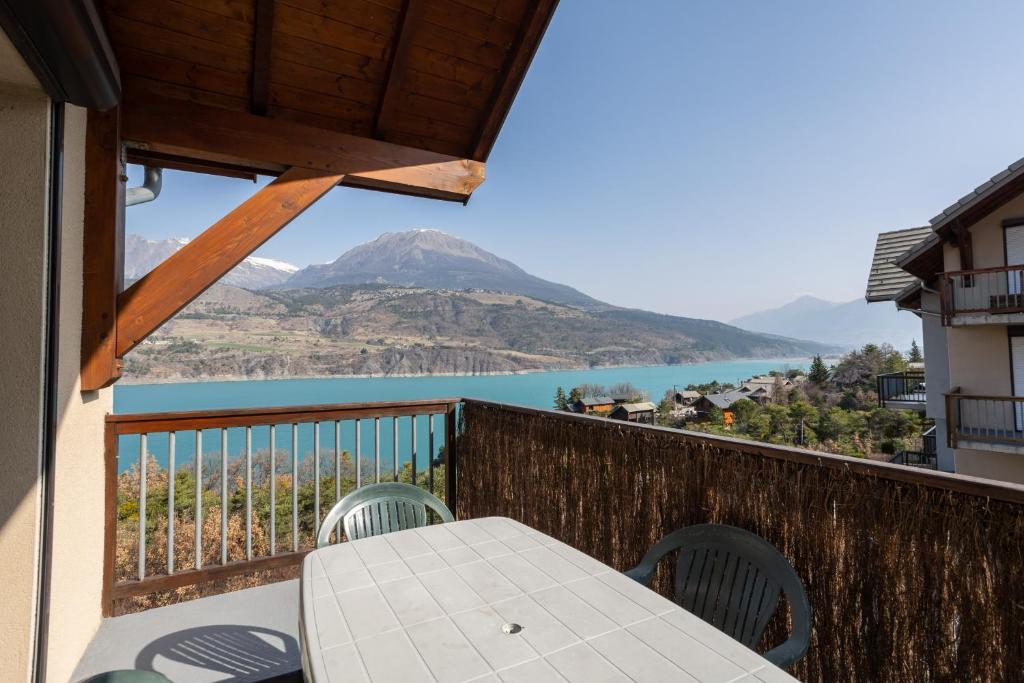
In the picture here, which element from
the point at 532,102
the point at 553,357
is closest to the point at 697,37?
the point at 532,102

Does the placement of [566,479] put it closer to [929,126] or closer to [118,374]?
[118,374]

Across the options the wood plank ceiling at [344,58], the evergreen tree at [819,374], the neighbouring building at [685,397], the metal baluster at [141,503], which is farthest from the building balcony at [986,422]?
the neighbouring building at [685,397]

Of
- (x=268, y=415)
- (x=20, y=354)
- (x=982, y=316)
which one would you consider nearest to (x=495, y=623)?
(x=20, y=354)

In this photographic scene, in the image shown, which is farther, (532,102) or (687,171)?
(687,171)

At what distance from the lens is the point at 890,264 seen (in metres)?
11.0

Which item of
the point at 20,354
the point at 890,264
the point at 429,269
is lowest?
the point at 20,354

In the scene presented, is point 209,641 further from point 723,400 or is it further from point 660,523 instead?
point 723,400

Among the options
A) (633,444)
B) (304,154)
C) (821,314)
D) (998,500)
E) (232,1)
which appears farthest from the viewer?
(821,314)

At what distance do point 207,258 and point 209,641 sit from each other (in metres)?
1.83

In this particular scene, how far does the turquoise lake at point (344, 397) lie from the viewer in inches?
141

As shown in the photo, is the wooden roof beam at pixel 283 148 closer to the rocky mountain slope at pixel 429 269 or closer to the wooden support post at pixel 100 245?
the wooden support post at pixel 100 245

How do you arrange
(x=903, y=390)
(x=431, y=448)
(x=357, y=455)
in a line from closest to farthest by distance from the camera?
(x=357, y=455)
(x=431, y=448)
(x=903, y=390)

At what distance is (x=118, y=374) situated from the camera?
2.27 metres

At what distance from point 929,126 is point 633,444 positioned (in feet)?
67.2
